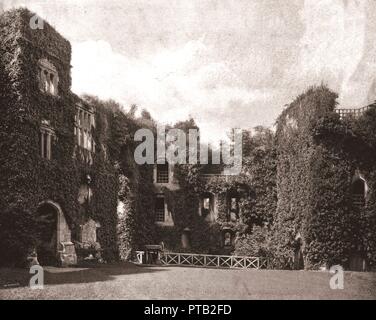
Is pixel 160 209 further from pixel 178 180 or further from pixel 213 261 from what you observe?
pixel 213 261

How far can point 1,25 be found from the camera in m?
24.2

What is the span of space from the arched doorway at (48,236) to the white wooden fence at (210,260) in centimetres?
918

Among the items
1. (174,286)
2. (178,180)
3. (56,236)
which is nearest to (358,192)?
(178,180)

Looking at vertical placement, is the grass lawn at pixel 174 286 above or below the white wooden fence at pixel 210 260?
above

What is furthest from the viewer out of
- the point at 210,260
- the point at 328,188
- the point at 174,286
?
the point at 210,260

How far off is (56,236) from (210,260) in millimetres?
12316

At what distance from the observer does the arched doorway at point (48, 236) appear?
25.1 metres

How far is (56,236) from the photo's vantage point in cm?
2627

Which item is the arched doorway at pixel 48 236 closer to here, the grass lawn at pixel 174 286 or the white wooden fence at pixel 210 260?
the grass lawn at pixel 174 286

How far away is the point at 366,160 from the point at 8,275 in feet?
62.8

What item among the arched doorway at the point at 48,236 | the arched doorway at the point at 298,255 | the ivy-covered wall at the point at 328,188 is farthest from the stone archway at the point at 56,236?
the arched doorway at the point at 298,255

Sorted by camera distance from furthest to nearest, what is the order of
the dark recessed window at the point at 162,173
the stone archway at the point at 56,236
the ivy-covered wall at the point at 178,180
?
the dark recessed window at the point at 162,173, the stone archway at the point at 56,236, the ivy-covered wall at the point at 178,180
